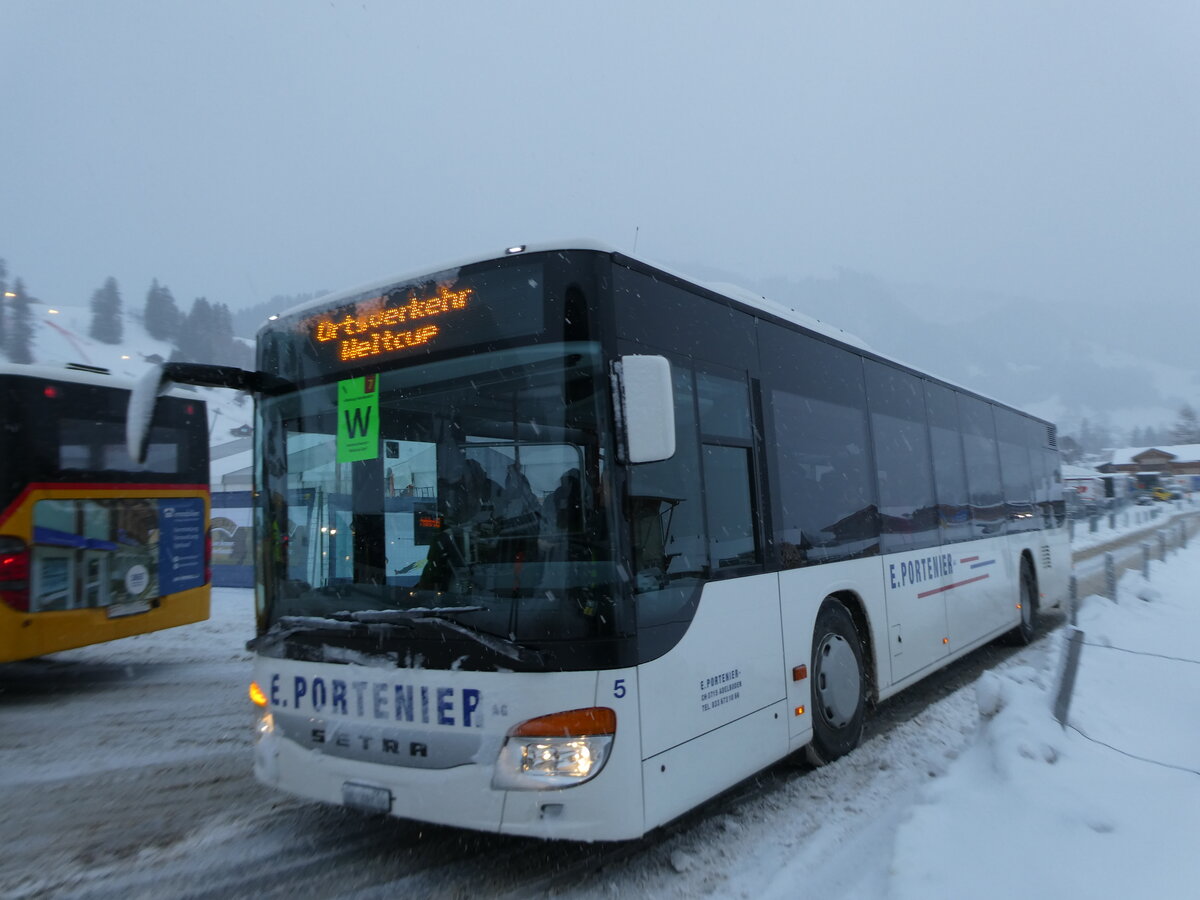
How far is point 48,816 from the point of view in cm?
504

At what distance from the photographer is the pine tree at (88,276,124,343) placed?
112m

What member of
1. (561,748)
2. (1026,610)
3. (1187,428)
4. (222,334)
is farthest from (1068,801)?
(1187,428)

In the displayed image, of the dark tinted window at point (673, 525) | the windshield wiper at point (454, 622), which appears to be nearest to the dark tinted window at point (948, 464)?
the dark tinted window at point (673, 525)

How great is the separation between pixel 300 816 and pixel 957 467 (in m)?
7.06

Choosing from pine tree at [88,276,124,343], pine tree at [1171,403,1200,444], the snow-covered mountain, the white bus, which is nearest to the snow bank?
the white bus

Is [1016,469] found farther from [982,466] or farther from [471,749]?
[471,749]

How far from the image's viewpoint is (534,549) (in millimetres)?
3631

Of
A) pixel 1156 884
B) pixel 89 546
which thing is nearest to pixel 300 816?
pixel 1156 884

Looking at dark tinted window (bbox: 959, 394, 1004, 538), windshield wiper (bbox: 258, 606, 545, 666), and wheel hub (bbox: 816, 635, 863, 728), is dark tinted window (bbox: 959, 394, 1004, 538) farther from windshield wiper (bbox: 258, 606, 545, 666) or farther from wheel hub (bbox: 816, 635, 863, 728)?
windshield wiper (bbox: 258, 606, 545, 666)

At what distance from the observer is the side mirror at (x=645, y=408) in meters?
3.43

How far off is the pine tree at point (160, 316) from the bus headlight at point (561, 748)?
130181 millimetres

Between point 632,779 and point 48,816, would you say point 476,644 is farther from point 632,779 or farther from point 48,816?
point 48,816

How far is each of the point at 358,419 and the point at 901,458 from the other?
4957 mm

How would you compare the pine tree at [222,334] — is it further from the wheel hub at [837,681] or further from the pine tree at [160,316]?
the wheel hub at [837,681]
